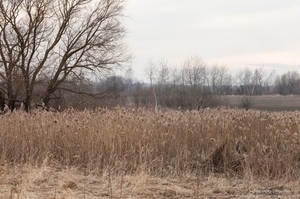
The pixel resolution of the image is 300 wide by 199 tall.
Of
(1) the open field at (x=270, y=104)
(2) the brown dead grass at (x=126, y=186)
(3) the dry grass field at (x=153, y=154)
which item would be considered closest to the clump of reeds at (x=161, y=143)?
(3) the dry grass field at (x=153, y=154)

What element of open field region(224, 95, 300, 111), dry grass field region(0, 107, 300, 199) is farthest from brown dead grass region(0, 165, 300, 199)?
open field region(224, 95, 300, 111)

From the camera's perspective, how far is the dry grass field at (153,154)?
5480 millimetres

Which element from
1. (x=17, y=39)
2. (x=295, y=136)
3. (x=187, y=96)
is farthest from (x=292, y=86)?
(x=295, y=136)

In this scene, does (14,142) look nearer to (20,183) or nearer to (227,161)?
(20,183)

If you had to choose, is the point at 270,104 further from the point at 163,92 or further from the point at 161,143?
the point at 161,143

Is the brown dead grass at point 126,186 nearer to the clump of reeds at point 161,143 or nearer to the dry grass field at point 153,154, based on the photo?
the dry grass field at point 153,154

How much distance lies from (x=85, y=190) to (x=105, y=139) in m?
1.88

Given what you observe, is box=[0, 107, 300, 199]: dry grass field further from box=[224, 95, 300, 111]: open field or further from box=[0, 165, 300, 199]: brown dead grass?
box=[224, 95, 300, 111]: open field

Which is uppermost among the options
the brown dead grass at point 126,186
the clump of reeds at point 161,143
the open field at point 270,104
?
the open field at point 270,104

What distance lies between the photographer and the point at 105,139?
277 inches

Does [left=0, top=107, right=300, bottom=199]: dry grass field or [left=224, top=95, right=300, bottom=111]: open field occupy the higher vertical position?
[left=224, top=95, right=300, bottom=111]: open field

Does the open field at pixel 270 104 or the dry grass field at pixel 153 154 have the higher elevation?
the open field at pixel 270 104

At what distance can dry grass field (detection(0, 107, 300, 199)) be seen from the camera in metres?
5.48

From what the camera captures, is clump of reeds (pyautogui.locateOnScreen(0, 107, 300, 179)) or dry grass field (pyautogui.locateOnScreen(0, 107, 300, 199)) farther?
clump of reeds (pyautogui.locateOnScreen(0, 107, 300, 179))
